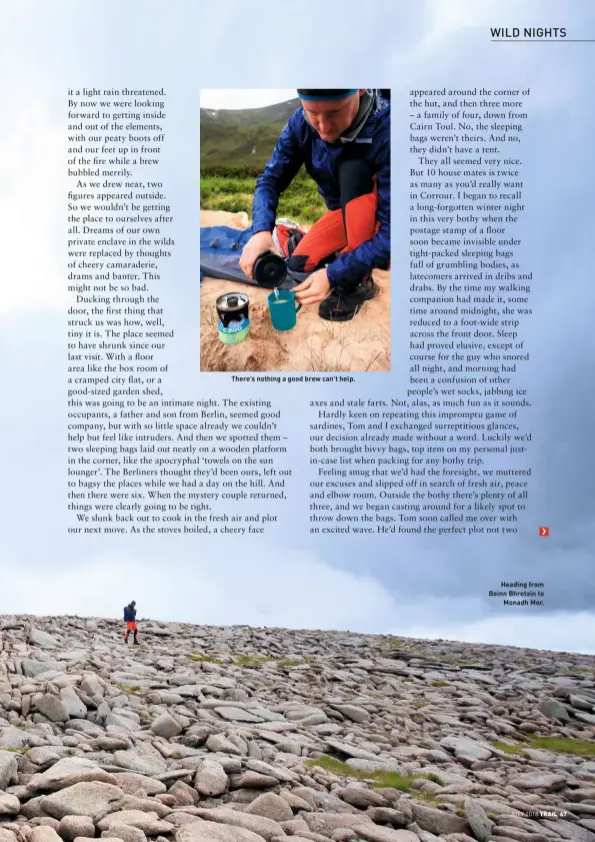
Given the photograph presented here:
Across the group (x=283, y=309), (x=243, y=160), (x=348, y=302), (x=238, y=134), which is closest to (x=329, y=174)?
(x=243, y=160)

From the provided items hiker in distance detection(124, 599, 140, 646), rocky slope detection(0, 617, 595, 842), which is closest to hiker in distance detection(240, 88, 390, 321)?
hiker in distance detection(124, 599, 140, 646)

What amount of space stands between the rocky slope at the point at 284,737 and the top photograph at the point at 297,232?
4419 mm

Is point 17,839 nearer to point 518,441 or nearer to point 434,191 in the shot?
point 518,441

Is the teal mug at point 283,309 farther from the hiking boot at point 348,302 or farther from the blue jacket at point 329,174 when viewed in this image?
the blue jacket at point 329,174

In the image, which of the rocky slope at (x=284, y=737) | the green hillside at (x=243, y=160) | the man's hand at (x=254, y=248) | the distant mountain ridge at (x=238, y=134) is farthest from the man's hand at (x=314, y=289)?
the rocky slope at (x=284, y=737)

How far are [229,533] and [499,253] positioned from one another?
529 cm

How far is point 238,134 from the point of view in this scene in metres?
11.1

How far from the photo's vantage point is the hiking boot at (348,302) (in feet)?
36.6

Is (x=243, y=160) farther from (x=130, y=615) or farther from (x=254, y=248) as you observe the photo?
(x=130, y=615)

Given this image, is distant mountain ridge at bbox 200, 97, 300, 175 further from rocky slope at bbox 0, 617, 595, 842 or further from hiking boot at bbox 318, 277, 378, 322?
rocky slope at bbox 0, 617, 595, 842

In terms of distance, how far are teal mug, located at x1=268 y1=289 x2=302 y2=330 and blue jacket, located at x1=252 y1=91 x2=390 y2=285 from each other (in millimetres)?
645

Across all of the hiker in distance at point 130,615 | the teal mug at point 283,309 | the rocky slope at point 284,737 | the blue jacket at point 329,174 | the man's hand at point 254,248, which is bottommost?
the rocky slope at point 284,737

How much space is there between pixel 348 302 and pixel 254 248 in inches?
60.1

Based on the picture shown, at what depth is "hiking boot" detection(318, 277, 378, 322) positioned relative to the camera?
11.2m
